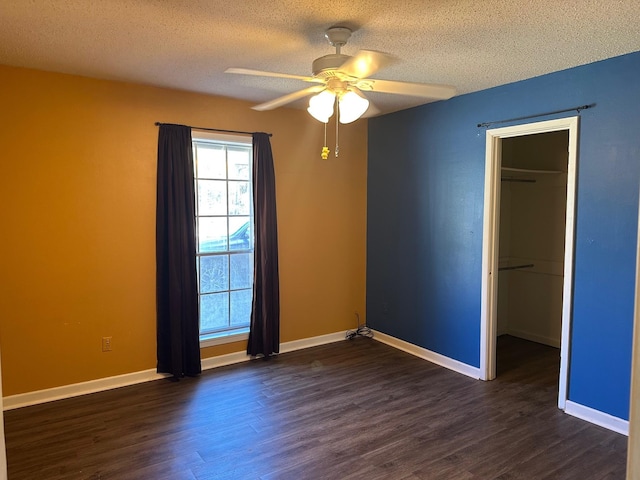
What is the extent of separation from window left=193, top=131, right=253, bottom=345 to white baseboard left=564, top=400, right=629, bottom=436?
9.56 ft

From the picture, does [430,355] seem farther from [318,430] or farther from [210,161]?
[210,161]

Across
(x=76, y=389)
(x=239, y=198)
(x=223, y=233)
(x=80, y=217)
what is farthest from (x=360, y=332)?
(x=80, y=217)

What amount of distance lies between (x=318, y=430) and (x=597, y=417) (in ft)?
6.60

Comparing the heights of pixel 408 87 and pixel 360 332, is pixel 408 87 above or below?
above

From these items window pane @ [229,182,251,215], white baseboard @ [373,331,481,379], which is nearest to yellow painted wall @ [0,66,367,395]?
window pane @ [229,182,251,215]

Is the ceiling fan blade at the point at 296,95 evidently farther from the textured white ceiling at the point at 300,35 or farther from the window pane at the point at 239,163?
the window pane at the point at 239,163

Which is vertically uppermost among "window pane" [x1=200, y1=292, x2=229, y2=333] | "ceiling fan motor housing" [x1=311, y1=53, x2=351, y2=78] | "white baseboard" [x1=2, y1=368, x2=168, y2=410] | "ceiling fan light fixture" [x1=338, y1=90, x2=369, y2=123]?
"ceiling fan motor housing" [x1=311, y1=53, x2=351, y2=78]

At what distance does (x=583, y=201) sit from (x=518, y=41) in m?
1.26

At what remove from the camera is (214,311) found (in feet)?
14.5

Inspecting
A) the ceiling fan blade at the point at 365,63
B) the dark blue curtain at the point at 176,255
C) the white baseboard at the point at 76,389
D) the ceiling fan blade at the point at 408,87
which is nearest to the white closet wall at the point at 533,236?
the ceiling fan blade at the point at 408,87

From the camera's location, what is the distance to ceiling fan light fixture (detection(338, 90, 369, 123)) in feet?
8.32

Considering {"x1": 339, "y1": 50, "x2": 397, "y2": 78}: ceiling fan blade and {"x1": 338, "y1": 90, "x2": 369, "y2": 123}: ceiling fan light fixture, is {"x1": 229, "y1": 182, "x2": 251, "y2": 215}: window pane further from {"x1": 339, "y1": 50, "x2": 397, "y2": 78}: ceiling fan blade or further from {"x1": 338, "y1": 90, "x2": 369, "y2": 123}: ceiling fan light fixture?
{"x1": 339, "y1": 50, "x2": 397, "y2": 78}: ceiling fan blade

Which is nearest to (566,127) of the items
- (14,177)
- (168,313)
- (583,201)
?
(583,201)

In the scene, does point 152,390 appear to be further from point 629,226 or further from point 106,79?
point 629,226
